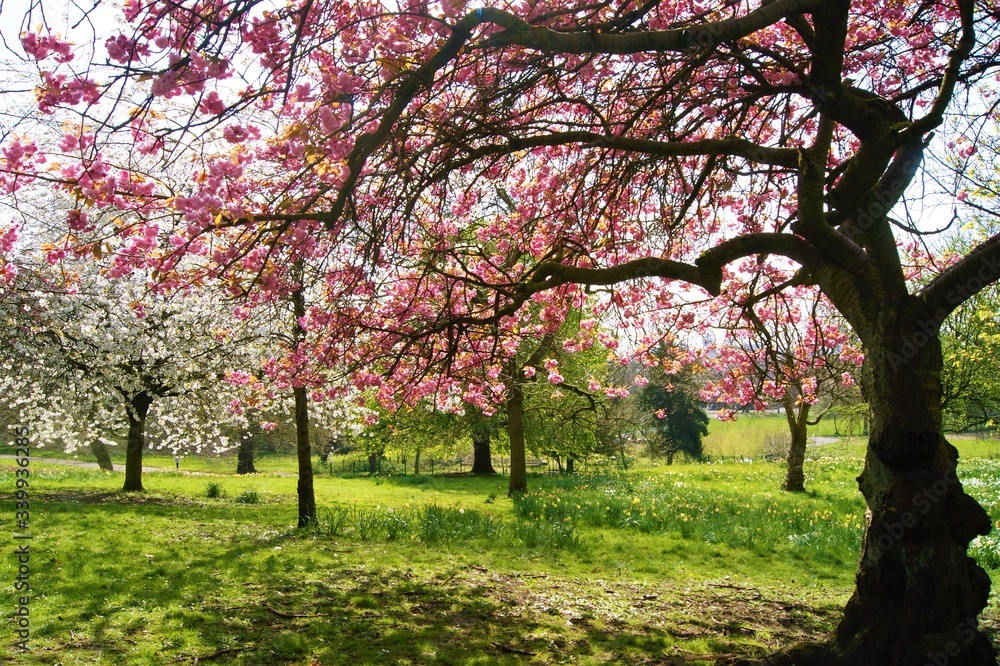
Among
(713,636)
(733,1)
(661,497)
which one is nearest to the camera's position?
(733,1)

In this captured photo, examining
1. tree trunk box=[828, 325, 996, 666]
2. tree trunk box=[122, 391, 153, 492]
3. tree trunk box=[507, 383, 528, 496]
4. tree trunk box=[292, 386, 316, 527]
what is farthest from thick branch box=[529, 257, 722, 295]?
tree trunk box=[122, 391, 153, 492]

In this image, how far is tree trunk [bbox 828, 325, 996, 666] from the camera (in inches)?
154

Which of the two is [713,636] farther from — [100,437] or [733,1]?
[100,437]

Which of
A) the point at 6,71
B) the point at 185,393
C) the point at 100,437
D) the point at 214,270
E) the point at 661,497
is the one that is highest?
the point at 6,71

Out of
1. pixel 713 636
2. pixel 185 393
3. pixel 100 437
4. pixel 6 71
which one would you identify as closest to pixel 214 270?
pixel 6 71

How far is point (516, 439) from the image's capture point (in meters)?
15.8

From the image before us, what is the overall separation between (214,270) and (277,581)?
340 centimetres

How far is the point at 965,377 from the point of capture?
640 inches

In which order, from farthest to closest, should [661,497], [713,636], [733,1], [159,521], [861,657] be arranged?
[661,497]
[159,521]
[713,636]
[733,1]
[861,657]

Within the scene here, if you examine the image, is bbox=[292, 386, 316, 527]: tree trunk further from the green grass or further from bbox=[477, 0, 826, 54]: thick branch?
the green grass

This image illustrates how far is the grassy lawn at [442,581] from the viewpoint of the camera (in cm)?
473

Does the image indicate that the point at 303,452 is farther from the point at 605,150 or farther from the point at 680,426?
the point at 680,426

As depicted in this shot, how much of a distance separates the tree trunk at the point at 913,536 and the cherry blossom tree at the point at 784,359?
1.80m

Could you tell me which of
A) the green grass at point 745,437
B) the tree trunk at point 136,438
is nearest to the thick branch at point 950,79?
the tree trunk at point 136,438
